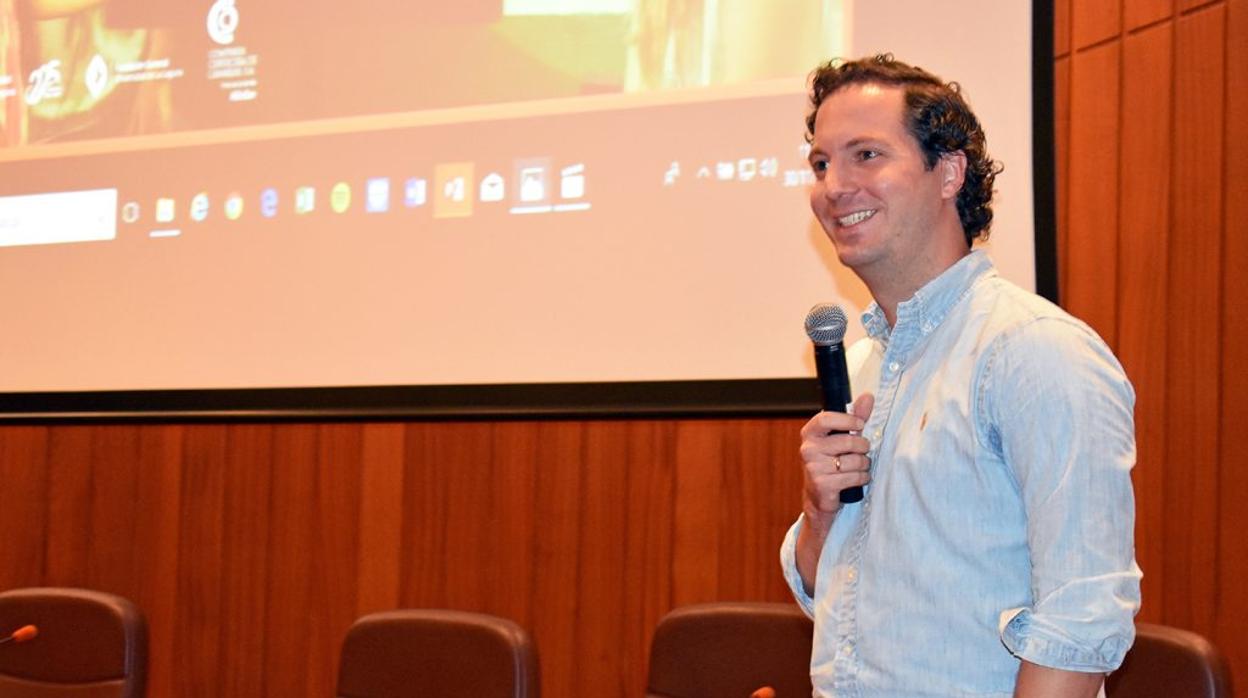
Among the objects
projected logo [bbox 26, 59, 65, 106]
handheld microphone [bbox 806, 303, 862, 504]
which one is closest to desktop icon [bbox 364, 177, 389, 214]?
projected logo [bbox 26, 59, 65, 106]

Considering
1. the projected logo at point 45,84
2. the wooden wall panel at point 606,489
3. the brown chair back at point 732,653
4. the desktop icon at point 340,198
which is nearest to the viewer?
the brown chair back at point 732,653

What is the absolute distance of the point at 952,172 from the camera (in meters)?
1.68

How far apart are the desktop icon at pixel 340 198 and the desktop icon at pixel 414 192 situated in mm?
163

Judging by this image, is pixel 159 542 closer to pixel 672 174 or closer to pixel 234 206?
pixel 234 206

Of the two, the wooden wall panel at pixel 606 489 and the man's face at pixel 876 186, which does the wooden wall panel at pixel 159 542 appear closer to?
the wooden wall panel at pixel 606 489

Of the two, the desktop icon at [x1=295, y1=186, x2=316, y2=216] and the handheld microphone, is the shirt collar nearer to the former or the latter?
the handheld microphone

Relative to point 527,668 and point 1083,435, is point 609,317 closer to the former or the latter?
point 527,668

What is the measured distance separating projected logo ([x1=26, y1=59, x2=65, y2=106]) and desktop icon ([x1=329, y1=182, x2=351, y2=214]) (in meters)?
0.97

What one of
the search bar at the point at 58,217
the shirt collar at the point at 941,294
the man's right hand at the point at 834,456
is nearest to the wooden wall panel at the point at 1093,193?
the shirt collar at the point at 941,294

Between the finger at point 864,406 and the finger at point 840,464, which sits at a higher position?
the finger at point 864,406

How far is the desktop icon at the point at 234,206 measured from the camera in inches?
142

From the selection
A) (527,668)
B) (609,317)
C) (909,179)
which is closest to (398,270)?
(609,317)

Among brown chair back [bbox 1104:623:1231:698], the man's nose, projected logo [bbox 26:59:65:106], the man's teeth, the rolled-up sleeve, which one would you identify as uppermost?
projected logo [bbox 26:59:65:106]

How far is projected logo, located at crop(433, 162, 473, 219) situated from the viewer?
3.34 metres
